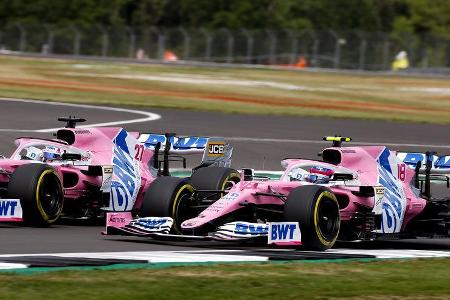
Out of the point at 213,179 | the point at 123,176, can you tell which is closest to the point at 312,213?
the point at 213,179

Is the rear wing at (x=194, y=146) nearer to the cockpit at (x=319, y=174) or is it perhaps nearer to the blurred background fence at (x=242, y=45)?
the cockpit at (x=319, y=174)

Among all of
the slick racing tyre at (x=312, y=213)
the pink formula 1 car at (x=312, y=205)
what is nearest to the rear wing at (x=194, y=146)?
the pink formula 1 car at (x=312, y=205)

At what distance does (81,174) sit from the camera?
15.7 meters

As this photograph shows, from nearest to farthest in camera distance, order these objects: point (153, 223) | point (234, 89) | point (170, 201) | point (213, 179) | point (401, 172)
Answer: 1. point (153, 223)
2. point (170, 201)
3. point (401, 172)
4. point (213, 179)
5. point (234, 89)

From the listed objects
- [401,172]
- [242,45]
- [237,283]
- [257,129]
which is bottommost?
[237,283]

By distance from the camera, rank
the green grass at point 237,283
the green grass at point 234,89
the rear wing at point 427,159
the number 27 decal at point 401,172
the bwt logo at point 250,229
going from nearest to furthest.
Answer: the green grass at point 237,283
the bwt logo at point 250,229
the number 27 decal at point 401,172
the rear wing at point 427,159
the green grass at point 234,89

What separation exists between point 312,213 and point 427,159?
3.38 metres

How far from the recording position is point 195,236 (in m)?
13.0

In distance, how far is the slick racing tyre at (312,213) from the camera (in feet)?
42.0

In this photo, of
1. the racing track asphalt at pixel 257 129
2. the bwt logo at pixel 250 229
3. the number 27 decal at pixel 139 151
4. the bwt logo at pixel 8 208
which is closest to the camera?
the bwt logo at pixel 250 229

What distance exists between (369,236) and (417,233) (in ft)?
3.34

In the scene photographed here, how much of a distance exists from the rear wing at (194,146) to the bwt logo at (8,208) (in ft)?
10.1

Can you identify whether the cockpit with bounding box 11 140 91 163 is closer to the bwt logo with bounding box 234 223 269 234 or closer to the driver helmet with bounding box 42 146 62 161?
the driver helmet with bounding box 42 146 62 161

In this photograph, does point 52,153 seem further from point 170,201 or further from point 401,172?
point 401,172
